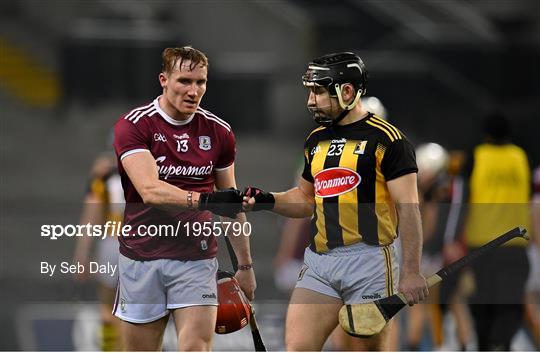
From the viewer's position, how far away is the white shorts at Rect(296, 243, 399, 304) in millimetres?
6137

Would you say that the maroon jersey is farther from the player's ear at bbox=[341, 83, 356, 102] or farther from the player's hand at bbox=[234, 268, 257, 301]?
the player's ear at bbox=[341, 83, 356, 102]

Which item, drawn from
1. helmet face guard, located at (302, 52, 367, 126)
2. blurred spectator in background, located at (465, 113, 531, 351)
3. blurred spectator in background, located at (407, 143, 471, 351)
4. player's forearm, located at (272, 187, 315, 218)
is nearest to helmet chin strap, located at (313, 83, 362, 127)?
helmet face guard, located at (302, 52, 367, 126)

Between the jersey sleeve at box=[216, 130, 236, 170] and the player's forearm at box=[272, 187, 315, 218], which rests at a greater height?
the jersey sleeve at box=[216, 130, 236, 170]

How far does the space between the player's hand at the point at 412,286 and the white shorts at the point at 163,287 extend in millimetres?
889

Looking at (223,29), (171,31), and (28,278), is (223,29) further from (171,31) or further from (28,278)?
(28,278)

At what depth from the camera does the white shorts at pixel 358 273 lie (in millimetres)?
6137

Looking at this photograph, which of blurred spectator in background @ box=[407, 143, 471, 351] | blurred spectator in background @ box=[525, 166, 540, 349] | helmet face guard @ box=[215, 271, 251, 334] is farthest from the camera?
blurred spectator in background @ box=[525, 166, 540, 349]

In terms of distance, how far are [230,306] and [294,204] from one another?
59 centimetres

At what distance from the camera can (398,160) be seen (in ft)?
19.6

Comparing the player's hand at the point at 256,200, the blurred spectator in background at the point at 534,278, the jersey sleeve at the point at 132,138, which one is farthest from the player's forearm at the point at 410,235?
the blurred spectator in background at the point at 534,278

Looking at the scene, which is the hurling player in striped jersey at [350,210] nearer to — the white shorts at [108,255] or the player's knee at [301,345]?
the player's knee at [301,345]

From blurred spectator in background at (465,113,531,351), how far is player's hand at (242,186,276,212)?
9.34ft

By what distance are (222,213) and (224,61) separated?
11998 millimetres

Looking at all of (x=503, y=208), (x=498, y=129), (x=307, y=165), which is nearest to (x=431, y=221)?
(x=503, y=208)
